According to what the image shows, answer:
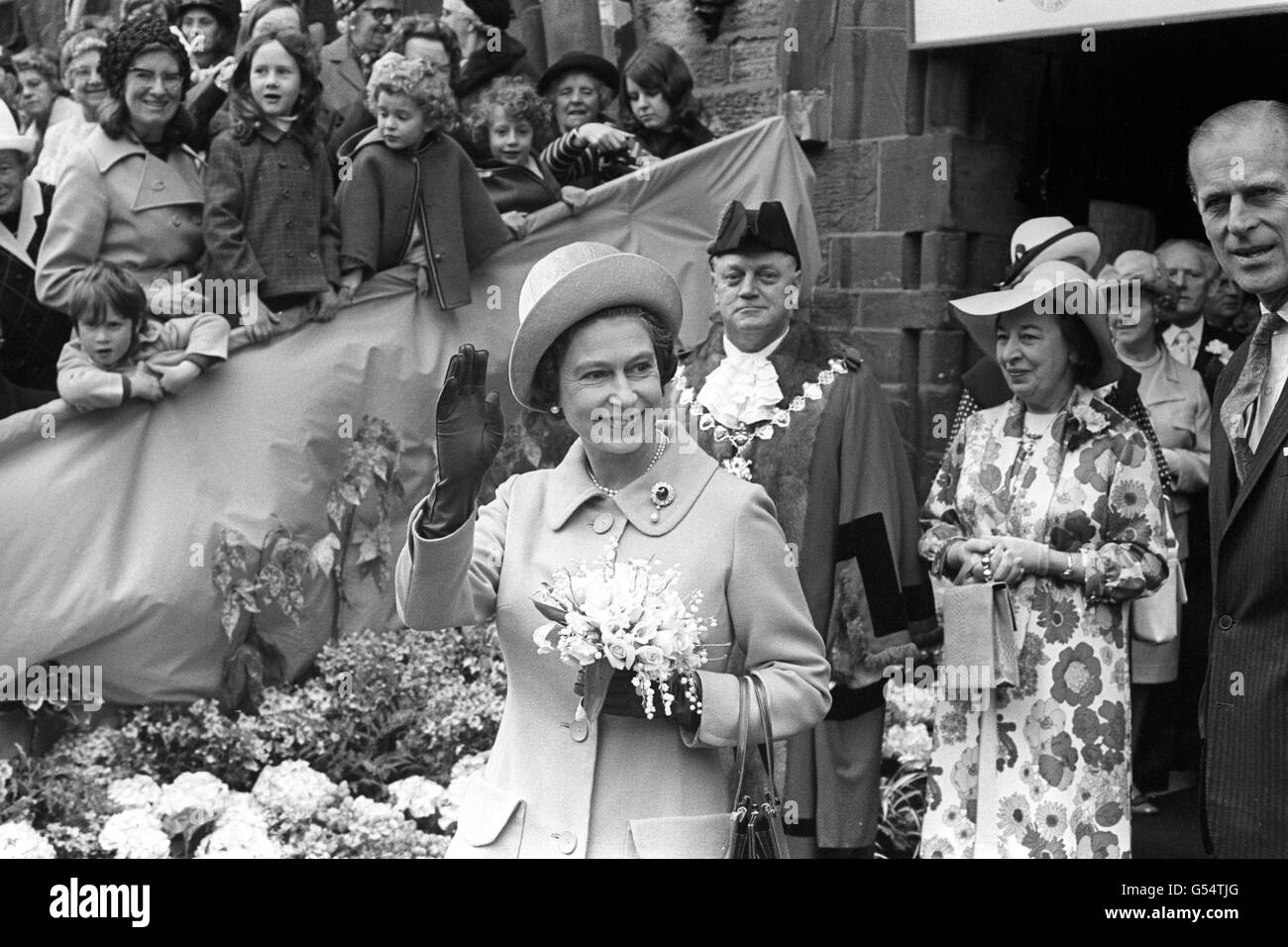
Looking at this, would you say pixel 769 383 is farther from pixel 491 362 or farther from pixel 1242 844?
pixel 1242 844

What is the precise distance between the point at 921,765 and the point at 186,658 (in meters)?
2.61

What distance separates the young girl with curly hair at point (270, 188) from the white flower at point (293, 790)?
4.87 feet

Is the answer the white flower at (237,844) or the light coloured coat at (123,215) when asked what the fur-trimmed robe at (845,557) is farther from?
the light coloured coat at (123,215)

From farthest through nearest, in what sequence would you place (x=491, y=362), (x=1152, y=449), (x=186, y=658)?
(x=491, y=362) < (x=186, y=658) < (x=1152, y=449)

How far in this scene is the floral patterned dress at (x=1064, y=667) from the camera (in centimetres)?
502

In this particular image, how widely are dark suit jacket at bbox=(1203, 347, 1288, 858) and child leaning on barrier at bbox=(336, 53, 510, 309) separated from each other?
333 cm

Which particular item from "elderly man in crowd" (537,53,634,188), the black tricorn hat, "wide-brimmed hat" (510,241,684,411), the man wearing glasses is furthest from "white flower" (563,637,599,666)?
the man wearing glasses

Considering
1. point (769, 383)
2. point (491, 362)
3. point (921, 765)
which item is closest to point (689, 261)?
point (491, 362)

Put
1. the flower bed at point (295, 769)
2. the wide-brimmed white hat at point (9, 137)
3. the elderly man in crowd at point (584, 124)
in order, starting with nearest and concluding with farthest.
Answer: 1. the flower bed at point (295, 769)
2. the wide-brimmed white hat at point (9, 137)
3. the elderly man in crowd at point (584, 124)

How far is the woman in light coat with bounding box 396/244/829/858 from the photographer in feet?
10.4

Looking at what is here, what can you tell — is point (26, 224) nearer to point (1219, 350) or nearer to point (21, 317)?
point (21, 317)

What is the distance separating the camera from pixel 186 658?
18.2 ft

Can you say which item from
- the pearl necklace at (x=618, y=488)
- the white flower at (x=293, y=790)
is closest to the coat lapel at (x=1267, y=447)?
the pearl necklace at (x=618, y=488)

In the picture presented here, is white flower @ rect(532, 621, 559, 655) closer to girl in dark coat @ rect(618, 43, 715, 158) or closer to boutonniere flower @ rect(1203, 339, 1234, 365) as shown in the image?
girl in dark coat @ rect(618, 43, 715, 158)
